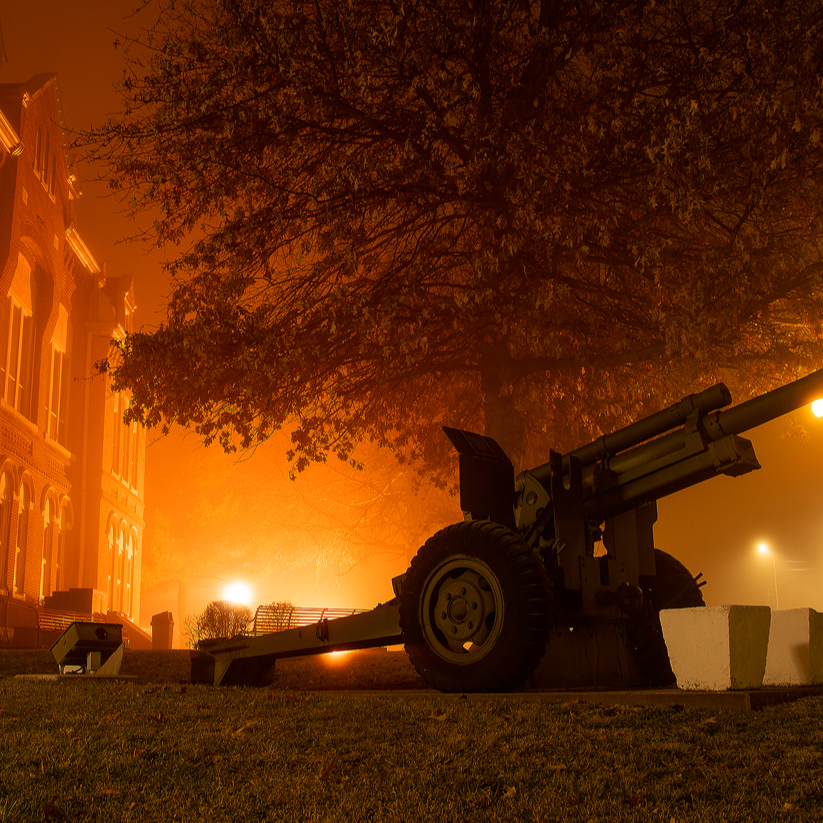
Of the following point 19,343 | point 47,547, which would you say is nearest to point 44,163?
point 19,343

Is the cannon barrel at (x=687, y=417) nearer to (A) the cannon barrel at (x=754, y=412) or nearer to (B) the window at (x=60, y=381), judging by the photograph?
(A) the cannon barrel at (x=754, y=412)

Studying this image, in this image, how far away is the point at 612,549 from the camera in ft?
24.2

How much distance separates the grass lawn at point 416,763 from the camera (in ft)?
11.7

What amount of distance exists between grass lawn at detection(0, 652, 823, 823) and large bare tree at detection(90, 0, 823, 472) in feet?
23.9

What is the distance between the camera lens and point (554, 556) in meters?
7.01

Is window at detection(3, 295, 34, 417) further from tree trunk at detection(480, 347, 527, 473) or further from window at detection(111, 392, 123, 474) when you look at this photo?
tree trunk at detection(480, 347, 527, 473)

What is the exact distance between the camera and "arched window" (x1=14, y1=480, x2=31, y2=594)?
77.7 ft

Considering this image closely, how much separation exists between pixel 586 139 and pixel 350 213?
3.21 meters

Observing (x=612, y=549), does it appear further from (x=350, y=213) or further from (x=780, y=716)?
(x=350, y=213)

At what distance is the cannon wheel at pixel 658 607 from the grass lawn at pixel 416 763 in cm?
192

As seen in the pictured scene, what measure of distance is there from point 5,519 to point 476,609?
19537mm

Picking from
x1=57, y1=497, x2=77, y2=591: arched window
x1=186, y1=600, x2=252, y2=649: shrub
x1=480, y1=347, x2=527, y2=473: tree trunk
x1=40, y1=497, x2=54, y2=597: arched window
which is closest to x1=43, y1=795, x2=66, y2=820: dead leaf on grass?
x1=480, y1=347, x2=527, y2=473: tree trunk

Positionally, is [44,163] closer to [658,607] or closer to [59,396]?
[59,396]

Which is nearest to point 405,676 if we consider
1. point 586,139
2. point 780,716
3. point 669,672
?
point 669,672
